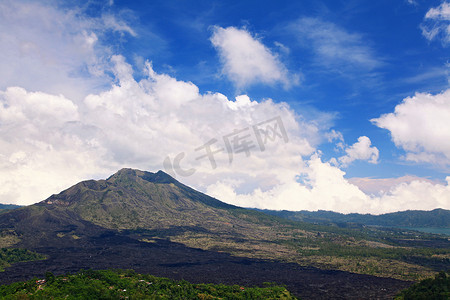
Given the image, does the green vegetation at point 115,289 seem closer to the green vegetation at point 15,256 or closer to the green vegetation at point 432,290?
the green vegetation at point 432,290

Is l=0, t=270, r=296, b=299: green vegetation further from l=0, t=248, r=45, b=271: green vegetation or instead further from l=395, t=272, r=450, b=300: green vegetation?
l=0, t=248, r=45, b=271: green vegetation

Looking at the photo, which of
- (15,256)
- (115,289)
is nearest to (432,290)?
(115,289)

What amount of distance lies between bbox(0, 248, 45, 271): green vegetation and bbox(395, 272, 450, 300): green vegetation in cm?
16407

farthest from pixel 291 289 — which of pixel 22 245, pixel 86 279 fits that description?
pixel 22 245

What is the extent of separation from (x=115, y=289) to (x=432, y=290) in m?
88.4

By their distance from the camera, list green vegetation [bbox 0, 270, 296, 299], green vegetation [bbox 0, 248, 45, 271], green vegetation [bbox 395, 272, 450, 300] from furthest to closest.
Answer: green vegetation [bbox 0, 248, 45, 271], green vegetation [bbox 395, 272, 450, 300], green vegetation [bbox 0, 270, 296, 299]

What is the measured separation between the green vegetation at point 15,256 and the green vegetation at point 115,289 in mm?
89535

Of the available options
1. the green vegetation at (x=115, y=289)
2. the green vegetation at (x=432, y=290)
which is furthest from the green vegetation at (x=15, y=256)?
the green vegetation at (x=432, y=290)

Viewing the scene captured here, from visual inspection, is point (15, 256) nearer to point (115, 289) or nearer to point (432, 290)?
point (115, 289)

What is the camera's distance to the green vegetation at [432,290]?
84938 millimetres

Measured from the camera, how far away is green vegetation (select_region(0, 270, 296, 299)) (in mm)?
68312

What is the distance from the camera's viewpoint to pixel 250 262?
564 feet

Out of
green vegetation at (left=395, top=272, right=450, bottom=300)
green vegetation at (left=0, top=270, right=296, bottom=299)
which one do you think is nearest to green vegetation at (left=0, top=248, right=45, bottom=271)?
green vegetation at (left=0, top=270, right=296, bottom=299)

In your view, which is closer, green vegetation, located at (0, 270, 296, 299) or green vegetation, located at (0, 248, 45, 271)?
green vegetation, located at (0, 270, 296, 299)
